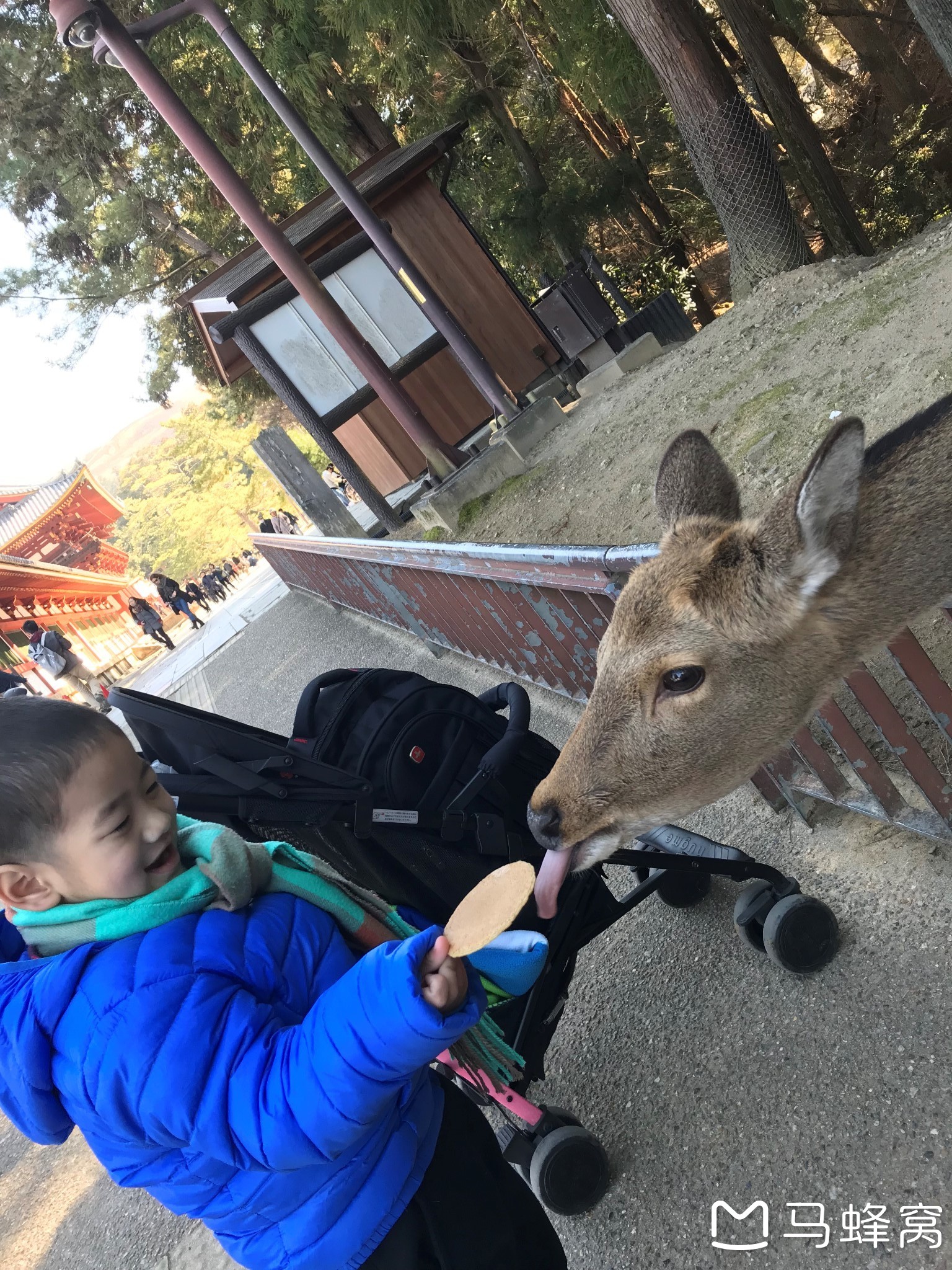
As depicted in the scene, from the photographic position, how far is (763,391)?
7.66 m

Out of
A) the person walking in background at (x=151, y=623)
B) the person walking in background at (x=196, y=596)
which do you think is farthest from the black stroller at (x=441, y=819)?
the person walking in background at (x=196, y=596)

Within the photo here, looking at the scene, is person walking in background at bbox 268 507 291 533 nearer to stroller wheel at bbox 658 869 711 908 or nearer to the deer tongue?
stroller wheel at bbox 658 869 711 908

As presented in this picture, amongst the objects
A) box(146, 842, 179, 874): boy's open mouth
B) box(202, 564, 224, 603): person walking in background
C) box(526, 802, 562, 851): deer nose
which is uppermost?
box(202, 564, 224, 603): person walking in background

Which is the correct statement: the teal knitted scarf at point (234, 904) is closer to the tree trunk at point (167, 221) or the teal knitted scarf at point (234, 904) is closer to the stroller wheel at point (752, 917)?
the stroller wheel at point (752, 917)

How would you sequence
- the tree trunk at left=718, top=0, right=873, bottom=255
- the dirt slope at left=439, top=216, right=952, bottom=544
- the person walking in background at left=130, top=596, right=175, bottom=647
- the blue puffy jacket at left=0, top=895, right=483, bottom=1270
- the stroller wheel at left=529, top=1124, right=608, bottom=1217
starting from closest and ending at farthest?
1. the blue puffy jacket at left=0, top=895, right=483, bottom=1270
2. the stroller wheel at left=529, top=1124, right=608, bottom=1217
3. the dirt slope at left=439, top=216, right=952, bottom=544
4. the tree trunk at left=718, top=0, right=873, bottom=255
5. the person walking in background at left=130, top=596, right=175, bottom=647

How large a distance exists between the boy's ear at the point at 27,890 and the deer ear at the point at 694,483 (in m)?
2.19

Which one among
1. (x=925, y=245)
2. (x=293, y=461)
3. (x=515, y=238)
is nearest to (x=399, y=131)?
(x=515, y=238)

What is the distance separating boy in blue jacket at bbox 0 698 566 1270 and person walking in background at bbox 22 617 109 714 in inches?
458

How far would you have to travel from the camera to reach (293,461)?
559 inches

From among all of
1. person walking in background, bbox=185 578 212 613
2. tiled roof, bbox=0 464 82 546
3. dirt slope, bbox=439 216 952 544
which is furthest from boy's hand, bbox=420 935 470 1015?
tiled roof, bbox=0 464 82 546

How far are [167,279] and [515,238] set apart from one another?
1128cm

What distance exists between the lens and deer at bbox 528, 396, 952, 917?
7.94 feet

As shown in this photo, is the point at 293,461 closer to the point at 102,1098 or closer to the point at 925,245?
the point at 925,245

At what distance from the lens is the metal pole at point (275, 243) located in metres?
11.7
